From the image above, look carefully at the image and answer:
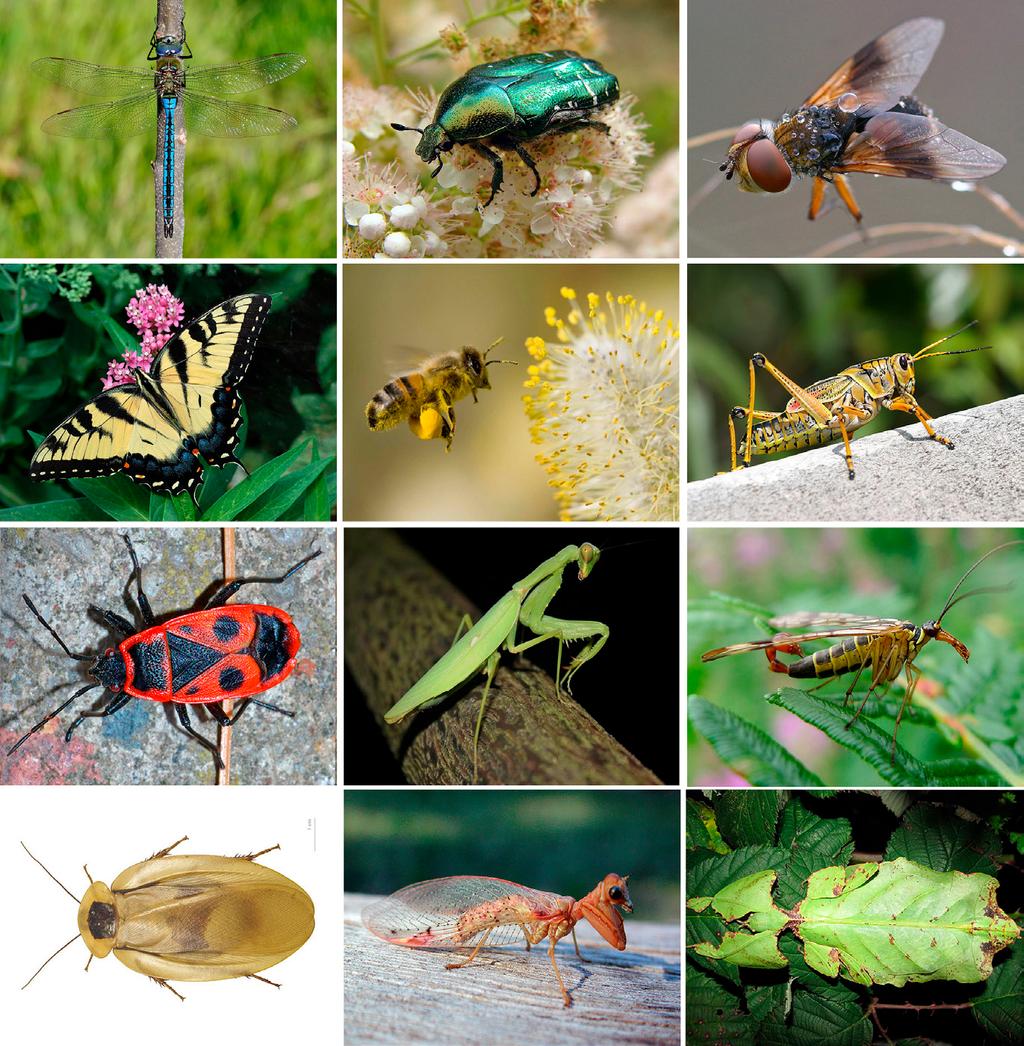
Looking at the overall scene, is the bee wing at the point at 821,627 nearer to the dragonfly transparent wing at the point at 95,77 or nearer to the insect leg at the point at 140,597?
the insect leg at the point at 140,597

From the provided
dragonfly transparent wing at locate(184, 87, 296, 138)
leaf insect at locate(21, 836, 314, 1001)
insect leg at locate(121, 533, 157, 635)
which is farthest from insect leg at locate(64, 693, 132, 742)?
dragonfly transparent wing at locate(184, 87, 296, 138)

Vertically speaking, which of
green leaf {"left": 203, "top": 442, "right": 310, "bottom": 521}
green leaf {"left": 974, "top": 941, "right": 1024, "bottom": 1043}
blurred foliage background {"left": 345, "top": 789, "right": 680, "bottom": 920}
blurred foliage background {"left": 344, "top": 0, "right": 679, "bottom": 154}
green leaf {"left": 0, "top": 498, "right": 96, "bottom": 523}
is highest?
blurred foliage background {"left": 344, "top": 0, "right": 679, "bottom": 154}

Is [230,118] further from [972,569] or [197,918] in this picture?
[972,569]

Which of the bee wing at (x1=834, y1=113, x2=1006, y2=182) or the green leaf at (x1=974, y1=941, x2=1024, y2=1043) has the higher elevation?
the bee wing at (x1=834, y1=113, x2=1006, y2=182)

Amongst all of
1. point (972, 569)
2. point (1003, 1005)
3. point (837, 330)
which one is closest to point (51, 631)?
point (837, 330)

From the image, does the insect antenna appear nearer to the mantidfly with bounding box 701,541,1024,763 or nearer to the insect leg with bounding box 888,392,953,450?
the insect leg with bounding box 888,392,953,450

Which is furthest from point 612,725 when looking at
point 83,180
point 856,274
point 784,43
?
point 83,180
